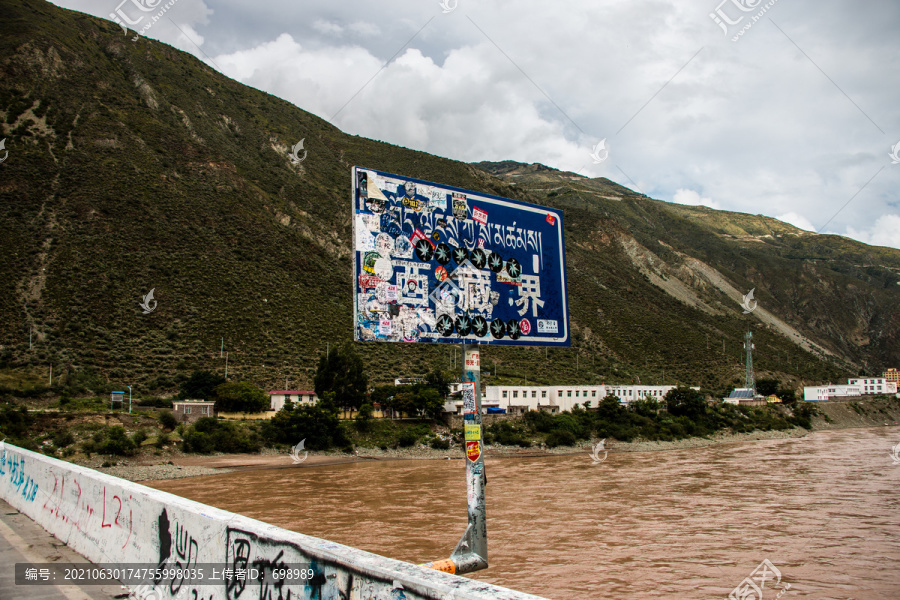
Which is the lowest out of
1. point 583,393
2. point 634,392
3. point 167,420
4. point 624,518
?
point 624,518

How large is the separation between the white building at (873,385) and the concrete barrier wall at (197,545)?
116 m

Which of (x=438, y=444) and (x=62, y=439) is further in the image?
(x=438, y=444)

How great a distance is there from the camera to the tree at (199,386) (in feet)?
137

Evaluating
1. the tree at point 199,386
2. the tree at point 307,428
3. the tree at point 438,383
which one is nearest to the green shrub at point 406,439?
the tree at point 307,428

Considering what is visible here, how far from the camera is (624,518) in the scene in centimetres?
1912

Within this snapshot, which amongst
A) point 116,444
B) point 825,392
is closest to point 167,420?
point 116,444

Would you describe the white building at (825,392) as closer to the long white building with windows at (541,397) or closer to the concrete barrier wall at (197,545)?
the long white building with windows at (541,397)

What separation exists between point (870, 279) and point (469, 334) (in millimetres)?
225664

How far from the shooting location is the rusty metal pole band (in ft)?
25.7

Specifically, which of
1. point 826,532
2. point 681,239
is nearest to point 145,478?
point 826,532

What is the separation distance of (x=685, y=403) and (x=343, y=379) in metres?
32.5

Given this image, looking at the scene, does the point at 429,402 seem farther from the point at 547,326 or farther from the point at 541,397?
the point at 547,326

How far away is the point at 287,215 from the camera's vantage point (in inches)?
→ 3155

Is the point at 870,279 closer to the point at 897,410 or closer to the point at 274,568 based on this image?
the point at 897,410
